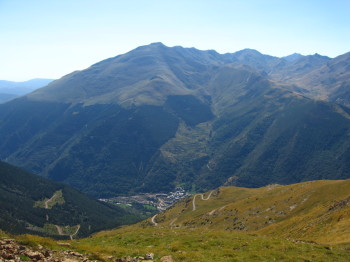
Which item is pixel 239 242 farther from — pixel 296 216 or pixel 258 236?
pixel 296 216

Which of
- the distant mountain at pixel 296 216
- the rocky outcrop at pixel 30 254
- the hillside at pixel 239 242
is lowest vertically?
the distant mountain at pixel 296 216

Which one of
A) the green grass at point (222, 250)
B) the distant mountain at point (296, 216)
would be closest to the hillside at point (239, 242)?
the green grass at point (222, 250)

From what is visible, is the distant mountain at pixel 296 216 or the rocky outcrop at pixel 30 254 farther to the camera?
the distant mountain at pixel 296 216

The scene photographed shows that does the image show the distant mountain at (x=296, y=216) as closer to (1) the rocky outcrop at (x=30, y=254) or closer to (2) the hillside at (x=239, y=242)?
(2) the hillside at (x=239, y=242)

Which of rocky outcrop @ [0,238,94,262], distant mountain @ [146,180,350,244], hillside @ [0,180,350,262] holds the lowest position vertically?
distant mountain @ [146,180,350,244]

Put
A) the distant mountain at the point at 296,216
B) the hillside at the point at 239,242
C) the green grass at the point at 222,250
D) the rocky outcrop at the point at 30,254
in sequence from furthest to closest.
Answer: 1. the distant mountain at the point at 296,216
2. the green grass at the point at 222,250
3. the hillside at the point at 239,242
4. the rocky outcrop at the point at 30,254

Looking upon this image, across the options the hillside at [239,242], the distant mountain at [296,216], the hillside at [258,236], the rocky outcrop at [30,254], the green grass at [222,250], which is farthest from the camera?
the distant mountain at [296,216]

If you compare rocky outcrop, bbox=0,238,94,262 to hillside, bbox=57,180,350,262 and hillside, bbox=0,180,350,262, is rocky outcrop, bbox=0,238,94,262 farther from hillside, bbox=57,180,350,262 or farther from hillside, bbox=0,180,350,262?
hillside, bbox=57,180,350,262

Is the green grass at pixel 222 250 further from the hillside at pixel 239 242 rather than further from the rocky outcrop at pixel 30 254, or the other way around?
the rocky outcrop at pixel 30 254

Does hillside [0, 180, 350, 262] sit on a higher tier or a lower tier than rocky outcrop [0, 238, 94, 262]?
lower

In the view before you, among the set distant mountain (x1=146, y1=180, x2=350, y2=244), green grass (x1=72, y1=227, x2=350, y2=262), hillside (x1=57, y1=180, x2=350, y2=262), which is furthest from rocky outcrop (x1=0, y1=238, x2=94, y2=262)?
distant mountain (x1=146, y1=180, x2=350, y2=244)

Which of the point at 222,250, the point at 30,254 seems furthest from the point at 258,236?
the point at 30,254

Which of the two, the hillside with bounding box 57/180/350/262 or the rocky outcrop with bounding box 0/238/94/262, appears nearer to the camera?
the rocky outcrop with bounding box 0/238/94/262

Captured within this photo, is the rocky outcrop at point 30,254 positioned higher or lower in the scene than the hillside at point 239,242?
higher
